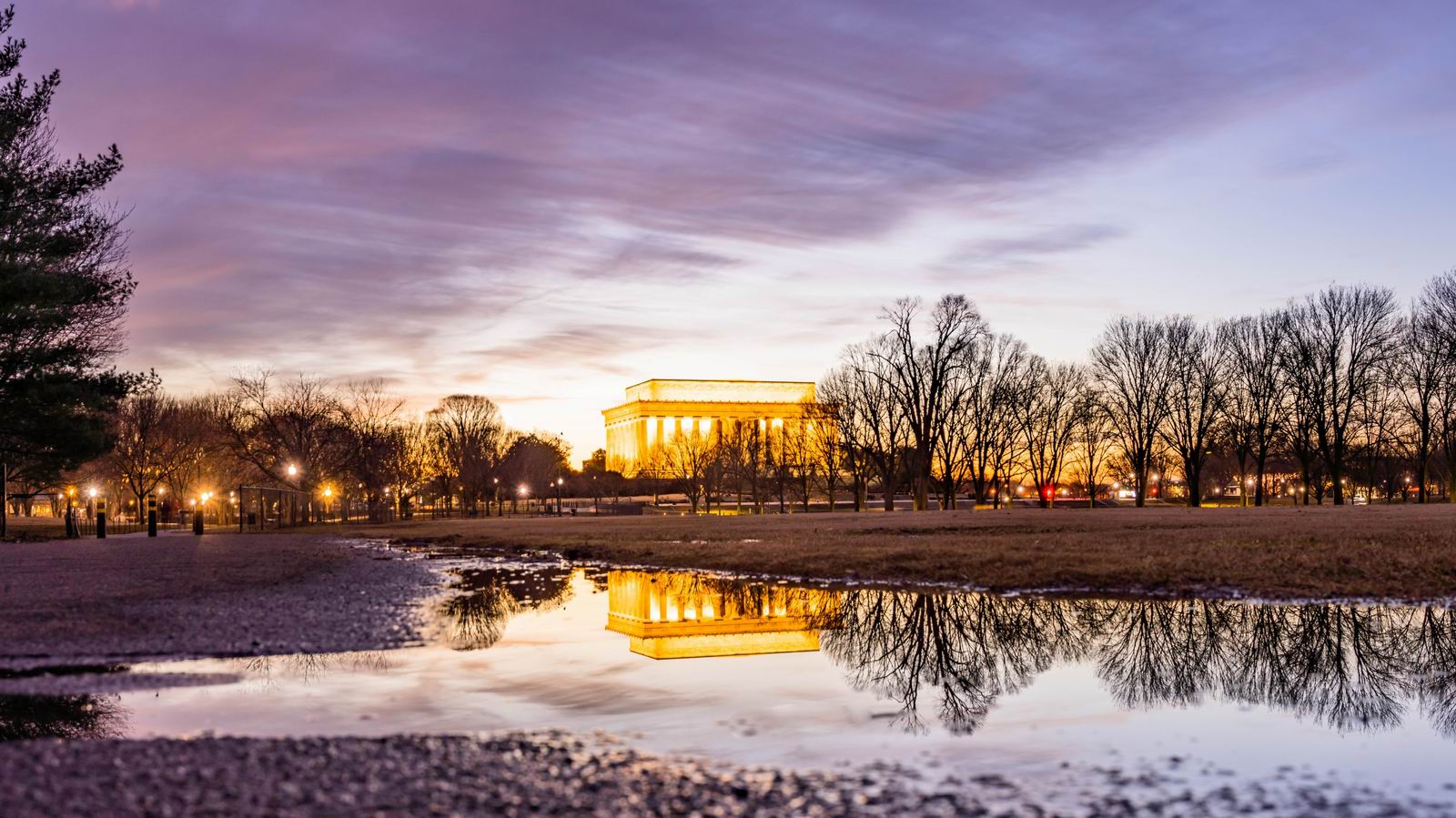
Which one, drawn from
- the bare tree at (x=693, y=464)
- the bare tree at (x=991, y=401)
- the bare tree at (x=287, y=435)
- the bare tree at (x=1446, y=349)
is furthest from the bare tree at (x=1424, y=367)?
the bare tree at (x=287, y=435)

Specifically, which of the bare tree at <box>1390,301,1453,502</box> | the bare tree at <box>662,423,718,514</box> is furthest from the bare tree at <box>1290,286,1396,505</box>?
the bare tree at <box>662,423,718,514</box>

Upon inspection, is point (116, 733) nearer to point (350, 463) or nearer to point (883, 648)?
point (883, 648)

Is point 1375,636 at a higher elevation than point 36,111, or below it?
below

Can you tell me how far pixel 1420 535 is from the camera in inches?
1367

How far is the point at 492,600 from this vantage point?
25359 mm

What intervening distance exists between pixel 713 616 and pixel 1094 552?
47.8ft

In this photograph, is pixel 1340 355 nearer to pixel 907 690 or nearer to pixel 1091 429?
pixel 1091 429

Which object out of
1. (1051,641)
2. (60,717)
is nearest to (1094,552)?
(1051,641)

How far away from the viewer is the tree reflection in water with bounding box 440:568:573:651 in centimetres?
1926

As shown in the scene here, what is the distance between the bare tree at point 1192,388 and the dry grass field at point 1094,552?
42.0 meters

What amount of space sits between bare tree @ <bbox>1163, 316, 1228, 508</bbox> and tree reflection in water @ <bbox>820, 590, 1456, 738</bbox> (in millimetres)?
73079

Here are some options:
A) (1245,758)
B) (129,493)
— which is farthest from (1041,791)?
(129,493)

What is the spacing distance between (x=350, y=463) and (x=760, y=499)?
37396 mm

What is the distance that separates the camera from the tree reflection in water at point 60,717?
11102 mm
